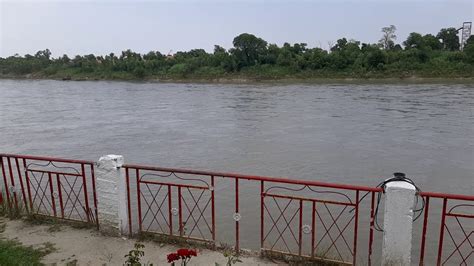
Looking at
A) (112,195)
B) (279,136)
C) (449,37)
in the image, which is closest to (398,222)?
(112,195)

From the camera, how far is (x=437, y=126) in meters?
16.8

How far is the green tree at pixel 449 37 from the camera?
6016cm

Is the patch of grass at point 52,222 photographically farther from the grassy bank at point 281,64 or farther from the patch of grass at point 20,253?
the grassy bank at point 281,64

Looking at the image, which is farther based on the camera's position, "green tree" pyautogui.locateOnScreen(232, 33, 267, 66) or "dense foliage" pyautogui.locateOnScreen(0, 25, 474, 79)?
"green tree" pyautogui.locateOnScreen(232, 33, 267, 66)

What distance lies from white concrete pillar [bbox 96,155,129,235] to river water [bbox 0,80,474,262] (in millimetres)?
2065

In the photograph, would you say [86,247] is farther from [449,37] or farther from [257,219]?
[449,37]

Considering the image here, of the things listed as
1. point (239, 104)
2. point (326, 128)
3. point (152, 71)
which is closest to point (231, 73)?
point (152, 71)

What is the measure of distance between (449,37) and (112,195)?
6525cm

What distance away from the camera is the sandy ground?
4.32 metres

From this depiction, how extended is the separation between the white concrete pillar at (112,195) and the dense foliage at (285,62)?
4575cm

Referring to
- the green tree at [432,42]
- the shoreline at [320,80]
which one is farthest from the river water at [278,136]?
the green tree at [432,42]

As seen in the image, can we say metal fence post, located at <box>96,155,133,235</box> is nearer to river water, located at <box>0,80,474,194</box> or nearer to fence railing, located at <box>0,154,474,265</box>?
fence railing, located at <box>0,154,474,265</box>

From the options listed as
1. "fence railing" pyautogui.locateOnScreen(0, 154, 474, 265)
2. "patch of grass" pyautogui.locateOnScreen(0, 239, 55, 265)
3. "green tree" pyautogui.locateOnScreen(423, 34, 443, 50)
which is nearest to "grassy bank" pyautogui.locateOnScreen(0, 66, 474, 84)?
"green tree" pyautogui.locateOnScreen(423, 34, 443, 50)

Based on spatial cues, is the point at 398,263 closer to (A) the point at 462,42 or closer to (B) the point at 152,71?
(B) the point at 152,71
